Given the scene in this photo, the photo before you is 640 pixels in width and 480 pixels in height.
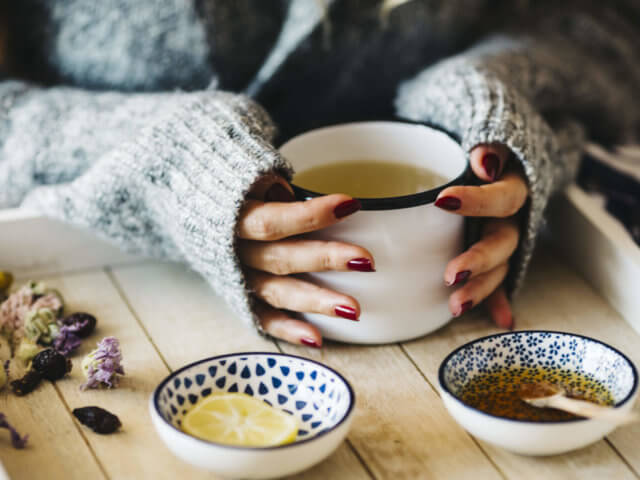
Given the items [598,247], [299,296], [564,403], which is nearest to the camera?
[564,403]

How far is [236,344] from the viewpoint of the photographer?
639 millimetres

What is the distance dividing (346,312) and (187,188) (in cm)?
16

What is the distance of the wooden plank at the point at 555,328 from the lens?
49 centimetres

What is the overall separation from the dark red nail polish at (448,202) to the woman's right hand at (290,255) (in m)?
0.06

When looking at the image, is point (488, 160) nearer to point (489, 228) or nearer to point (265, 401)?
point (489, 228)

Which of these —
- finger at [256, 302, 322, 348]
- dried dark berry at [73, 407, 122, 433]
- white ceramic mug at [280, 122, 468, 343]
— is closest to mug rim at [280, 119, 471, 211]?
white ceramic mug at [280, 122, 468, 343]

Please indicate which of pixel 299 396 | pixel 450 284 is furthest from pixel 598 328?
pixel 299 396

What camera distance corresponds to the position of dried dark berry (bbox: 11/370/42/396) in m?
0.57

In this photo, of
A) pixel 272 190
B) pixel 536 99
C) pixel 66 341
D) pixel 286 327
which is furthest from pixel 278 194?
pixel 536 99

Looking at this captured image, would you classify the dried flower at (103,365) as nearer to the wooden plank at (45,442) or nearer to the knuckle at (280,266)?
the wooden plank at (45,442)

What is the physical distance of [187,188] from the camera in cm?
61

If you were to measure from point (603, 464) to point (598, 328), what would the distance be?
0.18m

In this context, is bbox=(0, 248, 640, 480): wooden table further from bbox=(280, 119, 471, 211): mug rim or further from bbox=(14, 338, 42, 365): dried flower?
bbox=(280, 119, 471, 211): mug rim

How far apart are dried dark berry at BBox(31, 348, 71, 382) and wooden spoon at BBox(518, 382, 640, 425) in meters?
0.34
